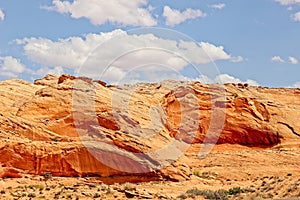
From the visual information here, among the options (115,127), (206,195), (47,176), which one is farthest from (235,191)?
(47,176)

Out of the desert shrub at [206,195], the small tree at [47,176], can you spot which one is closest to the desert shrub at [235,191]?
the desert shrub at [206,195]

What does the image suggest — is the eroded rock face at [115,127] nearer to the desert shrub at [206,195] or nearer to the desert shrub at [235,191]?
the desert shrub at [235,191]

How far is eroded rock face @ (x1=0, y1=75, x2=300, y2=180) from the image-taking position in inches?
983

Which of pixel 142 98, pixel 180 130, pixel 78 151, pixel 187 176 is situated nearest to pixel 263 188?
pixel 187 176

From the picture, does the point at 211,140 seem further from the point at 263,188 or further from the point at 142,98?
the point at 263,188

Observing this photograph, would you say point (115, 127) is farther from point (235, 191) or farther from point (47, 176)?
point (235, 191)

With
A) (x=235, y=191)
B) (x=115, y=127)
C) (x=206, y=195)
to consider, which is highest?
(x=115, y=127)

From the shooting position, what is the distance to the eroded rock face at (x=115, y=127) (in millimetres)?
24969

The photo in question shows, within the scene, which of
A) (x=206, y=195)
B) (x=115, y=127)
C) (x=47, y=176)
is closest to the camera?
(x=206, y=195)

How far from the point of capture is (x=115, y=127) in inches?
1145

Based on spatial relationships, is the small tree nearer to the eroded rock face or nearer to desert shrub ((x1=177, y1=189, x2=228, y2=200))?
the eroded rock face

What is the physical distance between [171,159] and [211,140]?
780 inches

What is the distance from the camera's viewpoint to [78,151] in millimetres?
25047

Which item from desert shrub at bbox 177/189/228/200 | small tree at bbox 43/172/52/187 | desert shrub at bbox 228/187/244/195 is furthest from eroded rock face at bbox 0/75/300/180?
desert shrub at bbox 177/189/228/200
